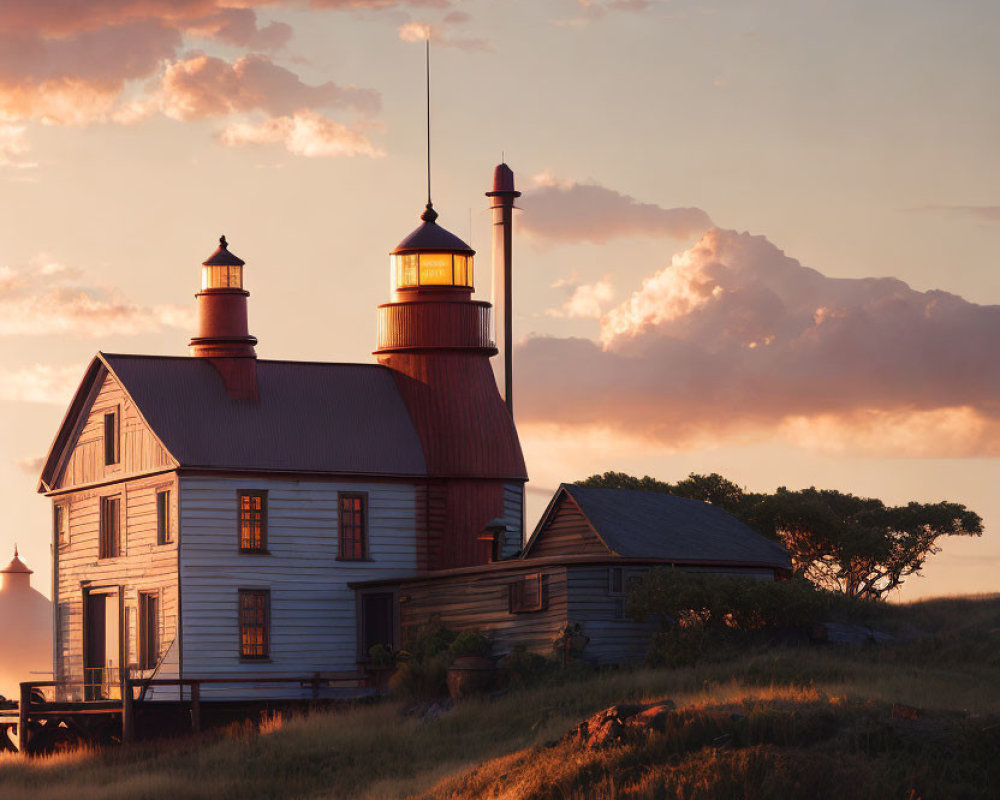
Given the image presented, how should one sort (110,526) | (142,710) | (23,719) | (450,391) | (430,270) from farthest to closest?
(430,270) < (450,391) < (110,526) < (23,719) < (142,710)

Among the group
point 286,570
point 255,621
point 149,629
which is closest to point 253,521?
point 286,570

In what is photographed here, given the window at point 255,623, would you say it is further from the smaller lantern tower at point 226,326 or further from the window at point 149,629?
the smaller lantern tower at point 226,326

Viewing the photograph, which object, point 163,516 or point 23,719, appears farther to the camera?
point 163,516

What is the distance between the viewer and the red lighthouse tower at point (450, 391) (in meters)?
47.3

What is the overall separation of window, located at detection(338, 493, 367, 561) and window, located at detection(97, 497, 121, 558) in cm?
615

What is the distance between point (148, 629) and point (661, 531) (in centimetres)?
1326

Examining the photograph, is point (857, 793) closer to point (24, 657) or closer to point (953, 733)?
point (953, 733)

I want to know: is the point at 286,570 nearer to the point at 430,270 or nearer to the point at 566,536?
the point at 566,536

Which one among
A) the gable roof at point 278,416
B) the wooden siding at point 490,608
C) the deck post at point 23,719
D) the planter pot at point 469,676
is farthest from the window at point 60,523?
the planter pot at point 469,676

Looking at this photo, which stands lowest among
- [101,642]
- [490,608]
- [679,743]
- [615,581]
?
[679,743]

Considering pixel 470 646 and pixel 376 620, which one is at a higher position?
pixel 376 620

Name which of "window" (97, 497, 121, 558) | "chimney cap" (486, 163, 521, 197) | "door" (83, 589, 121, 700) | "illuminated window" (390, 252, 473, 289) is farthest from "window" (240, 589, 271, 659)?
"chimney cap" (486, 163, 521, 197)

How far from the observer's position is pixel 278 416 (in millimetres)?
46500

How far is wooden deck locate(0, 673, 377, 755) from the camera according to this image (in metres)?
42.6
